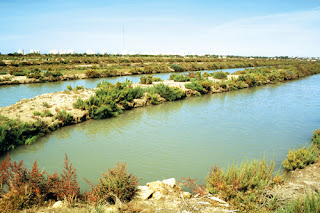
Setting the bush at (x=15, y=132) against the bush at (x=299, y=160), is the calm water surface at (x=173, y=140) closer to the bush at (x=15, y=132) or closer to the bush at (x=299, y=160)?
the bush at (x=15, y=132)

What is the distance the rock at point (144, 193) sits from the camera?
520 cm

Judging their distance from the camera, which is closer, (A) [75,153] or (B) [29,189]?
(B) [29,189]

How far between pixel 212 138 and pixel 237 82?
750 inches

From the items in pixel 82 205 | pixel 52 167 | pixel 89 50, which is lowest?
pixel 52 167

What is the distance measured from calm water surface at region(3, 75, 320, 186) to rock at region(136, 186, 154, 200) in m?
1.30

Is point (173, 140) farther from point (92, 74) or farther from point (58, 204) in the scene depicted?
point (92, 74)

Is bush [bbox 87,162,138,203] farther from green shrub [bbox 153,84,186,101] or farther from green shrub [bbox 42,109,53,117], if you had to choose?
green shrub [bbox 153,84,186,101]

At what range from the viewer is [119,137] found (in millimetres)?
10742

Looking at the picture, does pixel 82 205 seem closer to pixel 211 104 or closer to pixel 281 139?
pixel 281 139

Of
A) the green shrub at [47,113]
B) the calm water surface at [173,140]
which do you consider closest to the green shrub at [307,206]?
the calm water surface at [173,140]

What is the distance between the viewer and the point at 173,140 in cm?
1025

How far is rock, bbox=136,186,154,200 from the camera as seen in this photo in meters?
5.20

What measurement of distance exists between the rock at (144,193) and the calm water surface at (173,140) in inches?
51.2

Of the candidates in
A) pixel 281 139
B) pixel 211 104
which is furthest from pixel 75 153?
pixel 211 104
